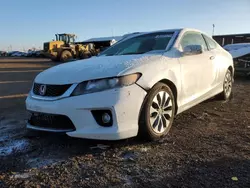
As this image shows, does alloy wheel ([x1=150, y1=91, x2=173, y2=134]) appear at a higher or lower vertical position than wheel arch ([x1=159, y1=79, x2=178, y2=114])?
lower

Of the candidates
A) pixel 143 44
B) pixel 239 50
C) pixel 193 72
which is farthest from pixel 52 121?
pixel 239 50

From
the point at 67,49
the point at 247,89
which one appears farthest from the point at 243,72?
the point at 67,49

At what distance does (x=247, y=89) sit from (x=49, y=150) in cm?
610

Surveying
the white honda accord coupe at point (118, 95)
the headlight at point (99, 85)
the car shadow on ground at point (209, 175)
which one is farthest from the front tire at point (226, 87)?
the headlight at point (99, 85)

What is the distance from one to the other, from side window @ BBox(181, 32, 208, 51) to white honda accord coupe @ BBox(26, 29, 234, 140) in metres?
0.23

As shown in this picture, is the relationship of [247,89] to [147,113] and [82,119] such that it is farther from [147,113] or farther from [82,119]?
[82,119]

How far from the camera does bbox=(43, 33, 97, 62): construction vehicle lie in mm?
28516

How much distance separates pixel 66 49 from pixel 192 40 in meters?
25.1

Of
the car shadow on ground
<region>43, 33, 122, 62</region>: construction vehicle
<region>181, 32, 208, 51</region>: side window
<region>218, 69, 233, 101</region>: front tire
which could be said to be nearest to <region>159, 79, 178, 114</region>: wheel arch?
<region>181, 32, 208, 51</region>: side window

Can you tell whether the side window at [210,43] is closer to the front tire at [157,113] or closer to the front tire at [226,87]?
the front tire at [226,87]

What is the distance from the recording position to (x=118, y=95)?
3.42m

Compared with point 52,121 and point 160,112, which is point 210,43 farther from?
point 52,121

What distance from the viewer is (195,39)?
523 centimetres

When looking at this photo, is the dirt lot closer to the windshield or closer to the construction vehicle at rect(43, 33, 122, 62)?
the windshield
